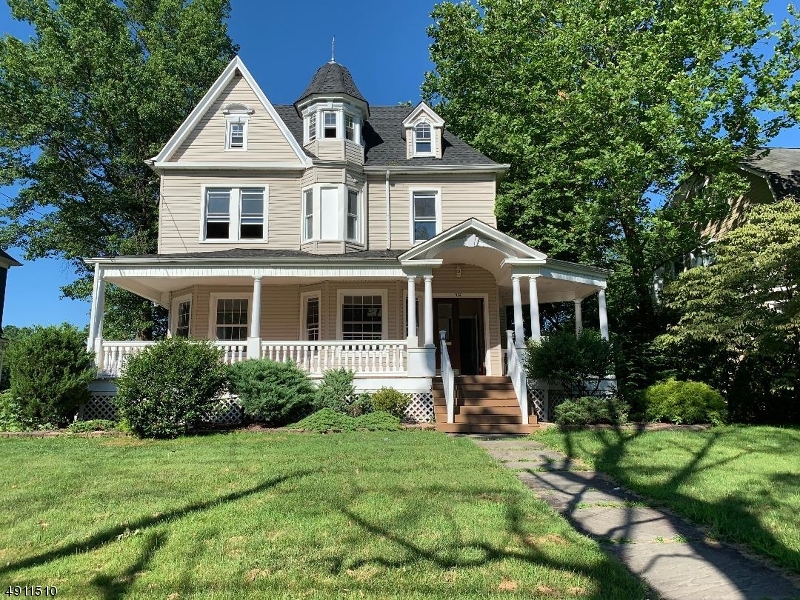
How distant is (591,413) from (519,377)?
71.7 inches

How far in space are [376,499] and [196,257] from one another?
10482 millimetres

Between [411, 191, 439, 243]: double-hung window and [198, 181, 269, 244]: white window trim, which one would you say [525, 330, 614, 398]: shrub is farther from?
[198, 181, 269, 244]: white window trim

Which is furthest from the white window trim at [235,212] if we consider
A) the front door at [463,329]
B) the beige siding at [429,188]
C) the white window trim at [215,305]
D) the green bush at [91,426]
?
the green bush at [91,426]

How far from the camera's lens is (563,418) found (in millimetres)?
10859

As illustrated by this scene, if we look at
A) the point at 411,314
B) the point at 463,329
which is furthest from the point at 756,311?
the point at 411,314

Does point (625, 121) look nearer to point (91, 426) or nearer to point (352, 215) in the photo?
point (352, 215)

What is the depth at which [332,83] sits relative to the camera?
16.8m

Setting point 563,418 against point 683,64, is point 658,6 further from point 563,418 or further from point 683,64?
point 563,418

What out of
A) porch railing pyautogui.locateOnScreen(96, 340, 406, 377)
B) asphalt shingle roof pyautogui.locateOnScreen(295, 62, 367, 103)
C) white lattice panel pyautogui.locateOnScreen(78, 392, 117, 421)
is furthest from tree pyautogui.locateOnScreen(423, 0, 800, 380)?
white lattice panel pyautogui.locateOnScreen(78, 392, 117, 421)

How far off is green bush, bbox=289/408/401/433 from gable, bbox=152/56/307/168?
831 centimetres

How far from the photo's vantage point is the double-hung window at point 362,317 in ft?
51.0

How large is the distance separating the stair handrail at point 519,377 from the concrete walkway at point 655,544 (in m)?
4.48

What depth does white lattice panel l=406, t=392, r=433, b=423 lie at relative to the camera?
12.7 metres

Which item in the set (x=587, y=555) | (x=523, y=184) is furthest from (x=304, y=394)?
(x=523, y=184)
